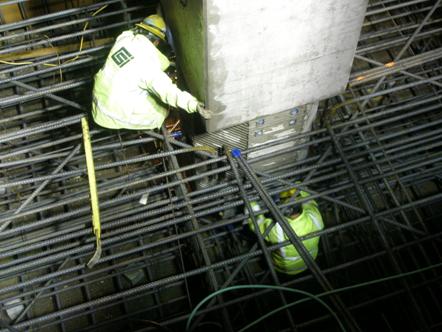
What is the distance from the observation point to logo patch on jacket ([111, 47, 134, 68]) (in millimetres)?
3895

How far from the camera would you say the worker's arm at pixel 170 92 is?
147 inches

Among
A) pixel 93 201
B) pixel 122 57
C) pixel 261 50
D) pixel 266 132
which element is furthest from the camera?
pixel 266 132

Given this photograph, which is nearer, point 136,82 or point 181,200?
point 136,82

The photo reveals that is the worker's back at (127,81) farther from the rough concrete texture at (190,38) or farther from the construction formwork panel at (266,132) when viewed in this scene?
the construction formwork panel at (266,132)

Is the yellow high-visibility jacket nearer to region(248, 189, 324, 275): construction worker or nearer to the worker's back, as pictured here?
the worker's back

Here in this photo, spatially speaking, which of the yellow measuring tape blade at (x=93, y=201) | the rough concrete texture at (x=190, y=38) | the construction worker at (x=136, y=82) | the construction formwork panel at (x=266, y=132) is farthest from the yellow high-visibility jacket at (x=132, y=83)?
the construction formwork panel at (x=266, y=132)

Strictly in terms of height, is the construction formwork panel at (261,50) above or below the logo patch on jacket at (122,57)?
below

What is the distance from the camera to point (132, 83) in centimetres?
398

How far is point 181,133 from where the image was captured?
5883 mm

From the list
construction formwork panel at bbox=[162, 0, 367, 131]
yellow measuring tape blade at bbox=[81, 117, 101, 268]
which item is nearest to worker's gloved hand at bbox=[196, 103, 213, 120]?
construction formwork panel at bbox=[162, 0, 367, 131]

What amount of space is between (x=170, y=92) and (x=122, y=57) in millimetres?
633

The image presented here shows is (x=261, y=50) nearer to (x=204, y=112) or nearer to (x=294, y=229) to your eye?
(x=204, y=112)

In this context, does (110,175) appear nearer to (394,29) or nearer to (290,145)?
(290,145)

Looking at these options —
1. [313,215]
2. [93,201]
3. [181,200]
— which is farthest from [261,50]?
Answer: [313,215]
